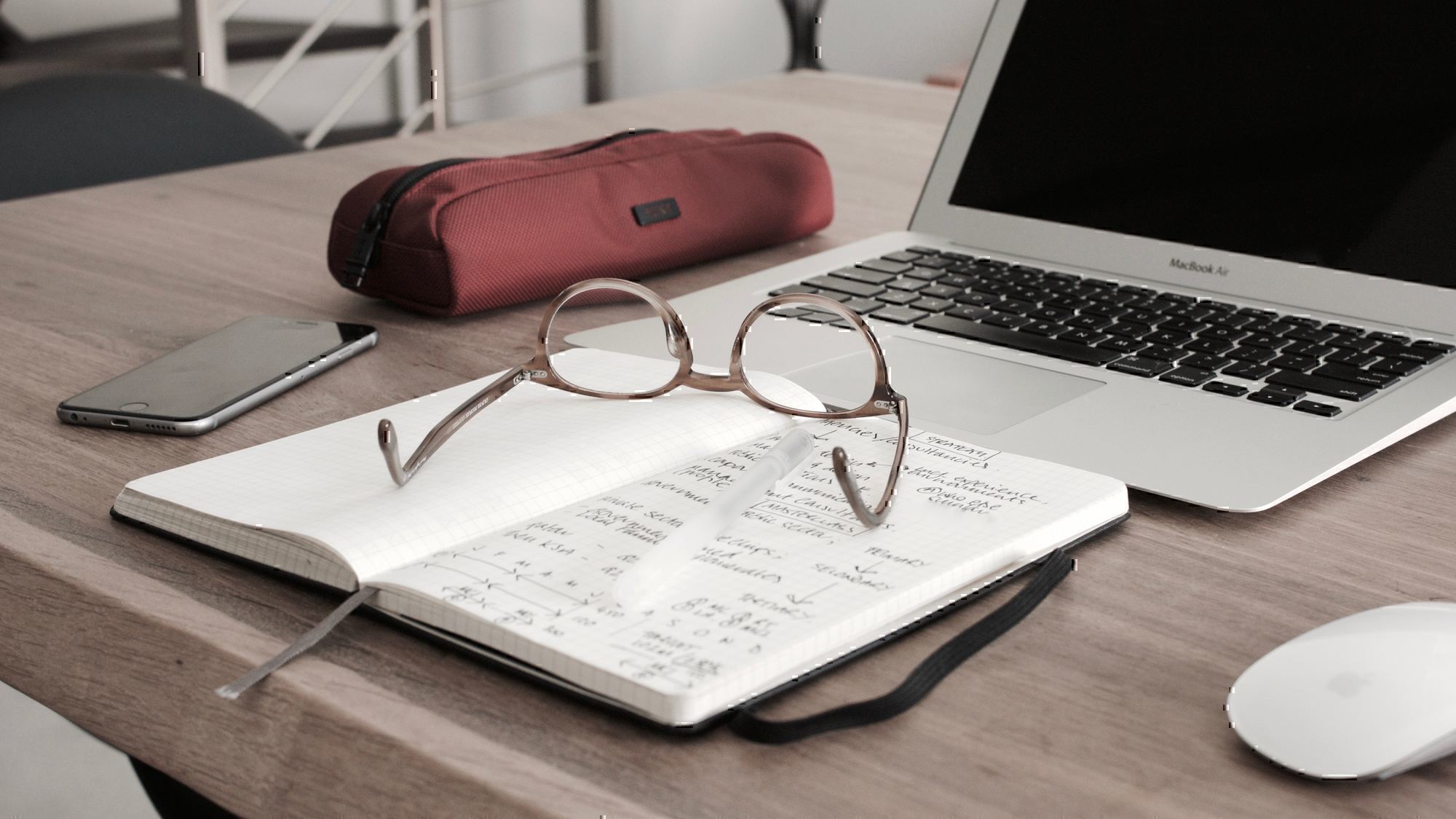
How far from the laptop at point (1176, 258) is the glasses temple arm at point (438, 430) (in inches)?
6.8

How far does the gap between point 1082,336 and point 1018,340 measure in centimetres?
4

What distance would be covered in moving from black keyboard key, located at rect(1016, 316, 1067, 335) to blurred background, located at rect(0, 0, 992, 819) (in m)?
0.79

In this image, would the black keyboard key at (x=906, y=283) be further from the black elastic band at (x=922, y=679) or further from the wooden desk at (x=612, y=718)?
the black elastic band at (x=922, y=679)

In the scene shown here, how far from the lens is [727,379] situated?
683 millimetres

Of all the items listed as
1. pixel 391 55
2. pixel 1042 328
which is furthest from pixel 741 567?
pixel 391 55

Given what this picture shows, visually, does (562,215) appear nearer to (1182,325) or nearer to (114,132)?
(1182,325)

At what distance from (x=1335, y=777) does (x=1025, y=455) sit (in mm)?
271

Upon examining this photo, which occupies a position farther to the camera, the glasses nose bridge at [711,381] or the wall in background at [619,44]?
the wall in background at [619,44]

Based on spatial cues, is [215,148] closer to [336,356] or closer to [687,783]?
[336,356]

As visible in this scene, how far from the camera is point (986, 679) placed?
1.55ft

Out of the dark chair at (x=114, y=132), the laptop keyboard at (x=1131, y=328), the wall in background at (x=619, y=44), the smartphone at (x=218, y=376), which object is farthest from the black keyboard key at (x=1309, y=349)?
the wall in background at (x=619, y=44)

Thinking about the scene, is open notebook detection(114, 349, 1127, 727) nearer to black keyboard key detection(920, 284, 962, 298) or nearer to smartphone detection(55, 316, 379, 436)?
smartphone detection(55, 316, 379, 436)

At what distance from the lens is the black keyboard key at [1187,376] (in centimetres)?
74

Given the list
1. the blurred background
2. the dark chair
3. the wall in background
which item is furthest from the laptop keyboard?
the wall in background
